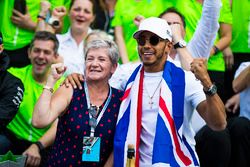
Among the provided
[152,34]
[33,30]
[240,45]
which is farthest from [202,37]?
[33,30]

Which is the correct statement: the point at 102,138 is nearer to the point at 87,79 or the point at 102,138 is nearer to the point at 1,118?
the point at 87,79

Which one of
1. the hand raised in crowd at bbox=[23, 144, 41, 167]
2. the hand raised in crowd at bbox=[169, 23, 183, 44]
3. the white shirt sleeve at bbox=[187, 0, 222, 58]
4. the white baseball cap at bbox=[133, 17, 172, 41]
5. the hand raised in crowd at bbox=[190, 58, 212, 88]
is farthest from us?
the hand raised in crowd at bbox=[23, 144, 41, 167]

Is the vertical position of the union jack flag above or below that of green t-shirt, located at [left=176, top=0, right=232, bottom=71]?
below

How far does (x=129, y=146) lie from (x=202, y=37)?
4.71ft

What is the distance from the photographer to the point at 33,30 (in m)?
7.48

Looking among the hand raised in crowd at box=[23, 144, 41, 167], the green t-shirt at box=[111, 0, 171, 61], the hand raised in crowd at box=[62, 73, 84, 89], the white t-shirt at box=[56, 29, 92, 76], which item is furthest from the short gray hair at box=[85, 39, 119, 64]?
the green t-shirt at box=[111, 0, 171, 61]

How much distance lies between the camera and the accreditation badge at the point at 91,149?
521cm

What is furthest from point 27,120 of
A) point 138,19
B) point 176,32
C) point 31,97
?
point 176,32

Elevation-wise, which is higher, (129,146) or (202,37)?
(202,37)

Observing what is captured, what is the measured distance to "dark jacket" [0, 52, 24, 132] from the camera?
19.2 ft

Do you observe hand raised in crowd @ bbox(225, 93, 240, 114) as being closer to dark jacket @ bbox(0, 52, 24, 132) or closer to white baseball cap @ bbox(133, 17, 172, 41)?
white baseball cap @ bbox(133, 17, 172, 41)

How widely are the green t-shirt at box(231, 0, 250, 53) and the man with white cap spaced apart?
2.36 meters

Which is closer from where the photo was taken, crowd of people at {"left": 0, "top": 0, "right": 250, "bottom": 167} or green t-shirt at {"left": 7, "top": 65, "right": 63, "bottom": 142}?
crowd of people at {"left": 0, "top": 0, "right": 250, "bottom": 167}

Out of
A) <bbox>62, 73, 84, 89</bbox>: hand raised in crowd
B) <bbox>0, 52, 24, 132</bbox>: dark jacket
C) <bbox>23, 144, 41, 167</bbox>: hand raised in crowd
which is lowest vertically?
<bbox>23, 144, 41, 167</bbox>: hand raised in crowd
